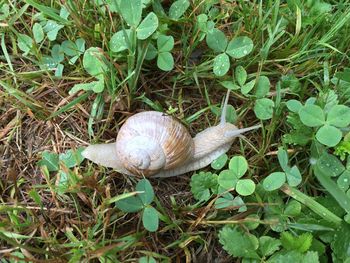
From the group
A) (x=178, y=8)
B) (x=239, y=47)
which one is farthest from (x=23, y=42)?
(x=239, y=47)

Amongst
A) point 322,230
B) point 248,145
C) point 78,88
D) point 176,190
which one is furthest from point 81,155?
point 322,230

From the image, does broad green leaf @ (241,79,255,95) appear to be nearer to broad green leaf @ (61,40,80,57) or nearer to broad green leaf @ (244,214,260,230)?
broad green leaf @ (244,214,260,230)

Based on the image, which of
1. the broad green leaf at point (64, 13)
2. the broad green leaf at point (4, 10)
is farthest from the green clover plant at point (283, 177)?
the broad green leaf at point (4, 10)

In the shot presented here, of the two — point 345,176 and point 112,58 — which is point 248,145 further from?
point 112,58

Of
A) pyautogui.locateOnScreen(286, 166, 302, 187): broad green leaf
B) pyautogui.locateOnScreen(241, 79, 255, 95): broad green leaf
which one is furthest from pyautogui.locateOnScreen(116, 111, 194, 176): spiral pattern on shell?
pyautogui.locateOnScreen(286, 166, 302, 187): broad green leaf

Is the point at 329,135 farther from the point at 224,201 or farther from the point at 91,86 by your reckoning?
the point at 91,86

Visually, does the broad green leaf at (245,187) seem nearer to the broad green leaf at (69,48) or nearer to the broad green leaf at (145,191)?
the broad green leaf at (145,191)
